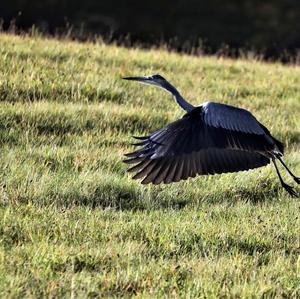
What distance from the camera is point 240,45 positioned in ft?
95.8

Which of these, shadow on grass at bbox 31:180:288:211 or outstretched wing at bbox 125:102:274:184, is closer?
outstretched wing at bbox 125:102:274:184

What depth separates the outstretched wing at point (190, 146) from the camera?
6.95 metres

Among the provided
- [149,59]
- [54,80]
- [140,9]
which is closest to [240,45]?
[140,9]

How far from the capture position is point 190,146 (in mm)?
7113

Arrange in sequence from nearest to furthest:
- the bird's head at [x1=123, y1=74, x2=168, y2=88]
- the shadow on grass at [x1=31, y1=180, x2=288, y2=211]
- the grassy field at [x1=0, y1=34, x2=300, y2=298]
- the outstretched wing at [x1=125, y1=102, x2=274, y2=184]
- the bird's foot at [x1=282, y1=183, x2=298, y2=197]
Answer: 1. the grassy field at [x1=0, y1=34, x2=300, y2=298]
2. the outstretched wing at [x1=125, y1=102, x2=274, y2=184]
3. the shadow on grass at [x1=31, y1=180, x2=288, y2=211]
4. the bird's foot at [x1=282, y1=183, x2=298, y2=197]
5. the bird's head at [x1=123, y1=74, x2=168, y2=88]

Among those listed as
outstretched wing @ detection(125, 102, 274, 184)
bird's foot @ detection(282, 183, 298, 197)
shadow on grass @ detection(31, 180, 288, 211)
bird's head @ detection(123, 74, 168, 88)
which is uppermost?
bird's head @ detection(123, 74, 168, 88)

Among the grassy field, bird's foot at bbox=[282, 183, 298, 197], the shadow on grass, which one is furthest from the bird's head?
bird's foot at bbox=[282, 183, 298, 197]

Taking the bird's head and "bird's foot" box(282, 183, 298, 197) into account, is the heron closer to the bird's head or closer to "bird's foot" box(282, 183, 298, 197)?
"bird's foot" box(282, 183, 298, 197)

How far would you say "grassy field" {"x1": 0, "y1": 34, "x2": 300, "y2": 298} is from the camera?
5.73 meters

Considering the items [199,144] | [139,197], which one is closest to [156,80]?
[139,197]

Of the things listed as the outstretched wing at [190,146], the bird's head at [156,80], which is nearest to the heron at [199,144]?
the outstretched wing at [190,146]

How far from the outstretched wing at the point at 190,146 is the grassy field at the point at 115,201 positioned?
1.28 ft

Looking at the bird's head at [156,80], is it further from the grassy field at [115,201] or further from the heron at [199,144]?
the heron at [199,144]

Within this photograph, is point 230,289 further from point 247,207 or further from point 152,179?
point 247,207
